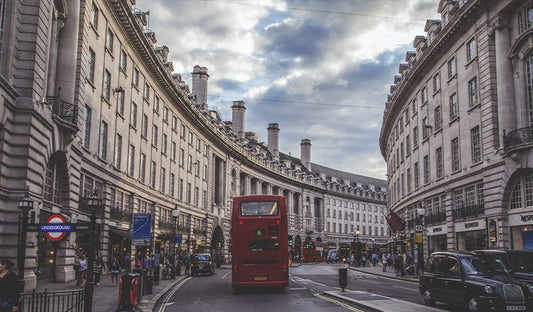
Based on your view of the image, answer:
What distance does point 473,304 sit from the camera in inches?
607

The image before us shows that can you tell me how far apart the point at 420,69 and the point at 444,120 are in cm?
749

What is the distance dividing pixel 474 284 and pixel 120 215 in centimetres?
2870

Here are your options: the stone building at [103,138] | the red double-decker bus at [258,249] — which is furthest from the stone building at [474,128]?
the stone building at [103,138]

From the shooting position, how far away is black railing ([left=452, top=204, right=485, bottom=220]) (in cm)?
3496

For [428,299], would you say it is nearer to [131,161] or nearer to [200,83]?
[131,161]

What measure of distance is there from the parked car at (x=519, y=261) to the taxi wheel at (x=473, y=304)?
1.81 meters

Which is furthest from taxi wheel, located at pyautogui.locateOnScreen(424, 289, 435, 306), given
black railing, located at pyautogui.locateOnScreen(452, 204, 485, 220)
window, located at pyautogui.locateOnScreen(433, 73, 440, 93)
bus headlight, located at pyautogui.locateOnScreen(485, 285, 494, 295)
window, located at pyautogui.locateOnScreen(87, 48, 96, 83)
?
window, located at pyautogui.locateOnScreen(433, 73, 440, 93)

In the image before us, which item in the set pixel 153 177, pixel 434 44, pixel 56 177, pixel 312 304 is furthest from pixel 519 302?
pixel 153 177

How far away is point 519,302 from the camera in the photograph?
1455cm

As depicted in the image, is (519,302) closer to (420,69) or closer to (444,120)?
(444,120)

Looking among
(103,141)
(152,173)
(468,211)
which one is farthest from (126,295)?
(152,173)

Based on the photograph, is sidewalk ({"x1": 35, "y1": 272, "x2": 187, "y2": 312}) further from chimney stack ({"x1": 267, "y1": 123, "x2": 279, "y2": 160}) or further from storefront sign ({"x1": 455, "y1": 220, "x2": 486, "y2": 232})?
chimney stack ({"x1": 267, "y1": 123, "x2": 279, "y2": 160})

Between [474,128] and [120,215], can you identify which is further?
[120,215]

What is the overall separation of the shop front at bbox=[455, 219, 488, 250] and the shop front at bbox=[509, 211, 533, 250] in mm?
2397
